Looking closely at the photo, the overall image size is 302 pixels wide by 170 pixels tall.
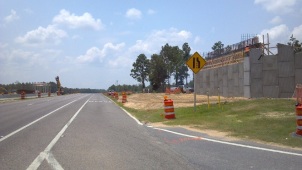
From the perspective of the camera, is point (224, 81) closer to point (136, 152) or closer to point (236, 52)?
point (236, 52)

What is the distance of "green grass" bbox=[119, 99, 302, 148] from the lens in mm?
13627

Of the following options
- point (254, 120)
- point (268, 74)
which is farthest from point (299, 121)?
point (268, 74)

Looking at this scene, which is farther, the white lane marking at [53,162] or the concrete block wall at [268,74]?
the concrete block wall at [268,74]

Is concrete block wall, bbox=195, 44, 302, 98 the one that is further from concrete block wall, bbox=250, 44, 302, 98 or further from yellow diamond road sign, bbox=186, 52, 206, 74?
yellow diamond road sign, bbox=186, 52, 206, 74

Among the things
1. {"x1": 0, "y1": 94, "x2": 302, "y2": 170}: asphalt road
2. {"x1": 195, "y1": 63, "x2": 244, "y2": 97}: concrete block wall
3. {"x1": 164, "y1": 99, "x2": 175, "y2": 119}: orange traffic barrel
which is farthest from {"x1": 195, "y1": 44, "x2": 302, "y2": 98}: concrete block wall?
{"x1": 0, "y1": 94, "x2": 302, "y2": 170}: asphalt road

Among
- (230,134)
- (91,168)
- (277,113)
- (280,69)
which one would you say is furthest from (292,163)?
(280,69)

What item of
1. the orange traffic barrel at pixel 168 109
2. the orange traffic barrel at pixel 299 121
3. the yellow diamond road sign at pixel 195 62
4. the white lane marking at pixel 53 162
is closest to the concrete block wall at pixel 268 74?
the yellow diamond road sign at pixel 195 62

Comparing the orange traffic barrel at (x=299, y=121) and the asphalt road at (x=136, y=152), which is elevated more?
the orange traffic barrel at (x=299, y=121)

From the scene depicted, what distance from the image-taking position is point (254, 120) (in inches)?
691

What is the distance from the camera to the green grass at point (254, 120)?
44.7 ft

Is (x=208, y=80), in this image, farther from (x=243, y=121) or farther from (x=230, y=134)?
(x=230, y=134)

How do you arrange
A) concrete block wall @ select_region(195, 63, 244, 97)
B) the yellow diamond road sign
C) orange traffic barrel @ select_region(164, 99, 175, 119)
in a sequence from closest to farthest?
orange traffic barrel @ select_region(164, 99, 175, 119) < the yellow diamond road sign < concrete block wall @ select_region(195, 63, 244, 97)

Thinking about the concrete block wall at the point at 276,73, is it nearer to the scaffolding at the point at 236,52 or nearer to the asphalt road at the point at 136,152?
the scaffolding at the point at 236,52

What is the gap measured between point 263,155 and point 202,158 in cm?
163
